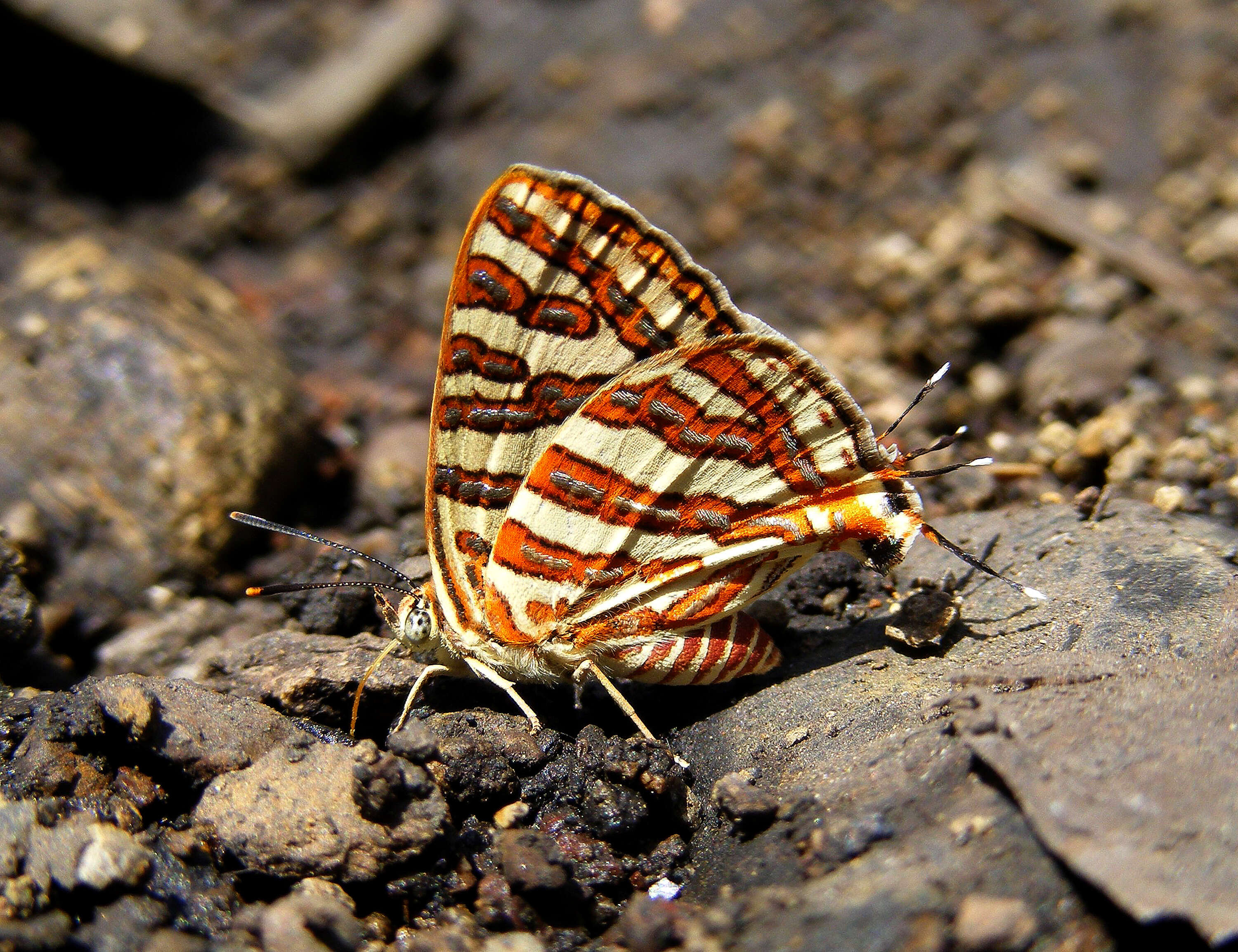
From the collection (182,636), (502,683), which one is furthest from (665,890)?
(182,636)

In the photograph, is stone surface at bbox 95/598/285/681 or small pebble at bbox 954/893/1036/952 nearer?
small pebble at bbox 954/893/1036/952

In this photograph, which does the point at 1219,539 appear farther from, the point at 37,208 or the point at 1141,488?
the point at 37,208

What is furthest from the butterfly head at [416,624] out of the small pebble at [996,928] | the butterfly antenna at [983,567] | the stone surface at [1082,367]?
the stone surface at [1082,367]

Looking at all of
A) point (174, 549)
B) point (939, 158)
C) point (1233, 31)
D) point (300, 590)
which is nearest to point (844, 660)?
point (300, 590)

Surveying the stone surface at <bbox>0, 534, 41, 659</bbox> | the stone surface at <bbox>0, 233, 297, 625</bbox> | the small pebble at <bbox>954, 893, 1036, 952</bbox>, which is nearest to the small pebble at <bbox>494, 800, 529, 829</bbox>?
the small pebble at <bbox>954, 893, 1036, 952</bbox>

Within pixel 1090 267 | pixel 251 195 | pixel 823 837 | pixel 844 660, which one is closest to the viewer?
pixel 823 837

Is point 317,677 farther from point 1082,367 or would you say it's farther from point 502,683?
point 1082,367

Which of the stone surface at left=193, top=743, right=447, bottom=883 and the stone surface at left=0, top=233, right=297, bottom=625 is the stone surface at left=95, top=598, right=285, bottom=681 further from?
the stone surface at left=193, top=743, right=447, bottom=883
